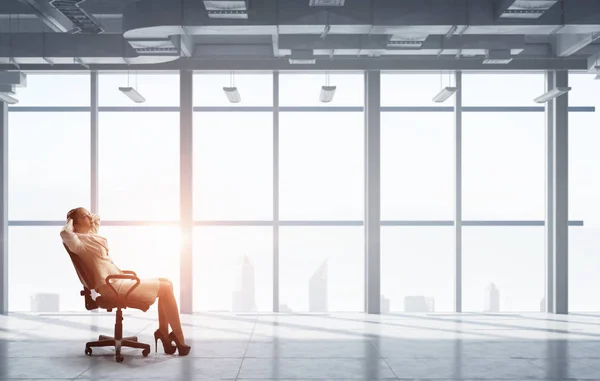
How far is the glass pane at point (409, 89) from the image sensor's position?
31.4ft

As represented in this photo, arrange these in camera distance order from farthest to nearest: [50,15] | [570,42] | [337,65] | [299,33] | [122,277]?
Answer: [337,65] < [570,42] < [299,33] < [50,15] < [122,277]

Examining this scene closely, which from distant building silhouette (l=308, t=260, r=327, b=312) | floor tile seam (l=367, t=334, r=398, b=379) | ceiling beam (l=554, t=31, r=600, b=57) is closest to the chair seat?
floor tile seam (l=367, t=334, r=398, b=379)

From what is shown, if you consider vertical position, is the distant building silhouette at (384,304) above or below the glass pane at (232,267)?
below

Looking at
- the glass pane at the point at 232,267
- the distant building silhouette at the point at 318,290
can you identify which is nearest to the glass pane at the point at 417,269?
the distant building silhouette at the point at 318,290

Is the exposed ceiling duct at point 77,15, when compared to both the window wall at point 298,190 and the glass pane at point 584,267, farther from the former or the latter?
the glass pane at point 584,267

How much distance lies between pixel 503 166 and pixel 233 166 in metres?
4.12

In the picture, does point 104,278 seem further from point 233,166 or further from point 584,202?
point 584,202

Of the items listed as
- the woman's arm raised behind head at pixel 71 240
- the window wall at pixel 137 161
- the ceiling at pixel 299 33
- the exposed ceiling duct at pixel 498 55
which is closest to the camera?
the woman's arm raised behind head at pixel 71 240

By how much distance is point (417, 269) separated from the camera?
31.1 ft

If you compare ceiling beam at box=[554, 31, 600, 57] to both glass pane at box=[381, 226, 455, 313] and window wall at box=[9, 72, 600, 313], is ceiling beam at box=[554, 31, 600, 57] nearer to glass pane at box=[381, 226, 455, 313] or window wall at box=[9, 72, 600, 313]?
window wall at box=[9, 72, 600, 313]

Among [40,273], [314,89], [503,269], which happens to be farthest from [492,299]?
[40,273]

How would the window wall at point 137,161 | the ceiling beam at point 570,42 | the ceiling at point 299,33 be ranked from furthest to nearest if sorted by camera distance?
the window wall at point 137,161, the ceiling beam at point 570,42, the ceiling at point 299,33

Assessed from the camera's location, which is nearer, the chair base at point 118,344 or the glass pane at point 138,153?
the chair base at point 118,344

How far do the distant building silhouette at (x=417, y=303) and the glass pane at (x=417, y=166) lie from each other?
121 centimetres
